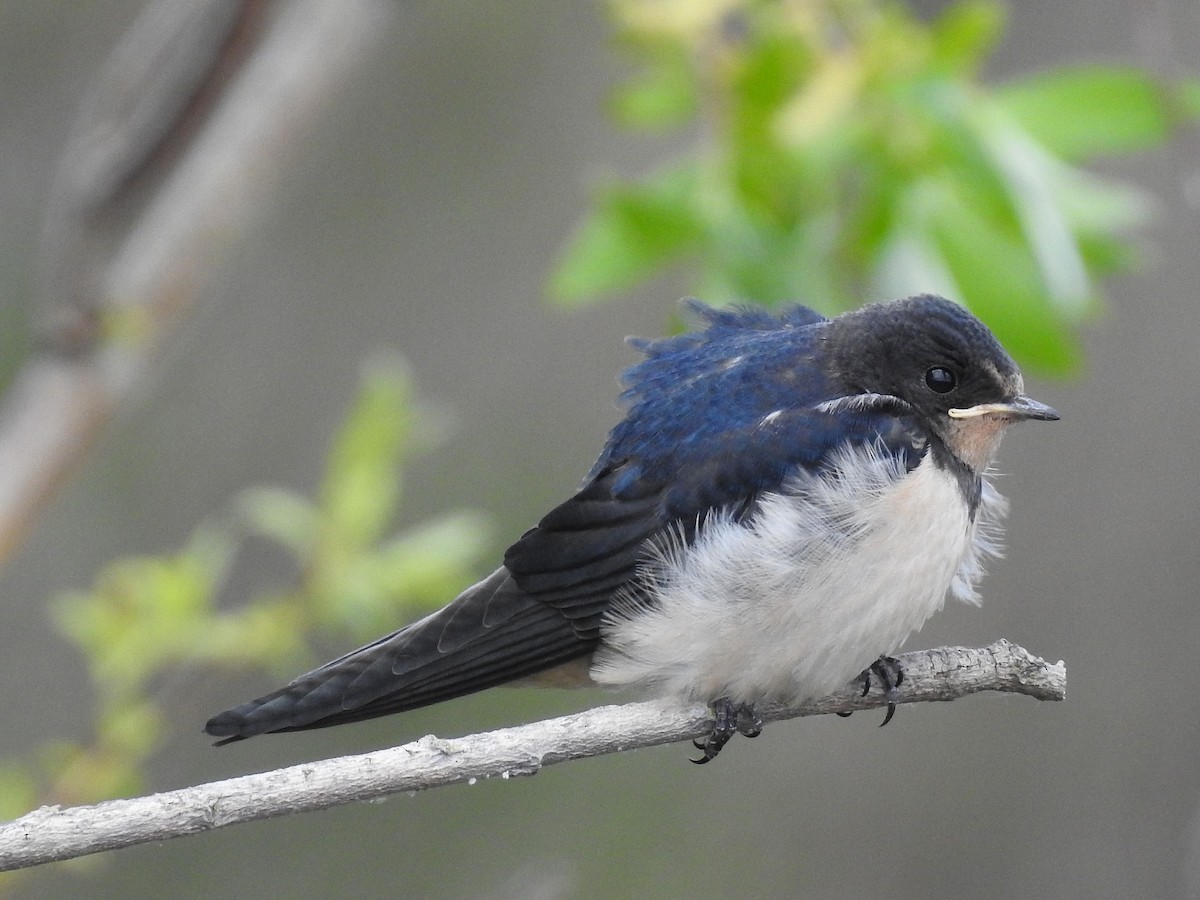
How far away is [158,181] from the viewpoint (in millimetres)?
2953

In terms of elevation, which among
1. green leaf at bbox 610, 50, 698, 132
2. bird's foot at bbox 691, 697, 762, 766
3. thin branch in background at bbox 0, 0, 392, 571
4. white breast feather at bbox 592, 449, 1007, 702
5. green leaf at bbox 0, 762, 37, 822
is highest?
thin branch in background at bbox 0, 0, 392, 571

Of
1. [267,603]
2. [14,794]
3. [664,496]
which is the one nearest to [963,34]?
[664,496]

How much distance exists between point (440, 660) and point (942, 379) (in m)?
0.92

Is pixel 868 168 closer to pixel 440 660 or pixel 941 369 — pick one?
pixel 941 369

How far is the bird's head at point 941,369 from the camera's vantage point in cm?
246

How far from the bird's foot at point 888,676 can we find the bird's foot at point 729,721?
14 centimetres

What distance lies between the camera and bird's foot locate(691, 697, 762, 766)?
93.1 inches

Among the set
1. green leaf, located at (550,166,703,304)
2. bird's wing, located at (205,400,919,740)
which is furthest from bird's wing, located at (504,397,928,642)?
green leaf, located at (550,166,703,304)

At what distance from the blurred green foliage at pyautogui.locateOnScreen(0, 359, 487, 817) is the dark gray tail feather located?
479 mm

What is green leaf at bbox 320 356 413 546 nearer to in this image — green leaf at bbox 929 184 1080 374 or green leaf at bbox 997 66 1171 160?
green leaf at bbox 929 184 1080 374

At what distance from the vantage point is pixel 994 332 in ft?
8.47

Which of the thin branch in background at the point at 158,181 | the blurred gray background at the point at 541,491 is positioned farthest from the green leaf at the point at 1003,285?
the blurred gray background at the point at 541,491

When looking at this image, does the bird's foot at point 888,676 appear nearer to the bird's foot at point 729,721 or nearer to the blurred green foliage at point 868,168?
the bird's foot at point 729,721

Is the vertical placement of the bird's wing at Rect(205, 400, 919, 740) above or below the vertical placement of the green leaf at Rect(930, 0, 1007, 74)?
below
